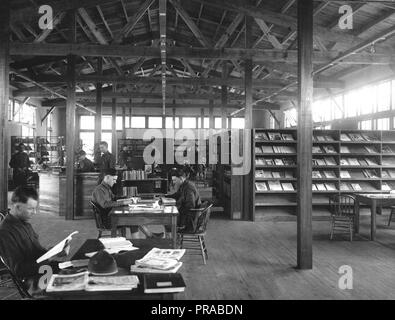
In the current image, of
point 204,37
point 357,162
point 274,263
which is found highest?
point 204,37

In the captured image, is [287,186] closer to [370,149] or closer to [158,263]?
[370,149]

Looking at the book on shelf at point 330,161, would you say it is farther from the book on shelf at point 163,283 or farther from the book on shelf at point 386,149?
the book on shelf at point 163,283

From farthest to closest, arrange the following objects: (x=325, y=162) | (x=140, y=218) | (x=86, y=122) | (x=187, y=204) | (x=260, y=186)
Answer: (x=86, y=122)
(x=325, y=162)
(x=260, y=186)
(x=187, y=204)
(x=140, y=218)

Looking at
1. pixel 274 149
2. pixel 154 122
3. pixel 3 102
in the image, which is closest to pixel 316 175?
pixel 274 149

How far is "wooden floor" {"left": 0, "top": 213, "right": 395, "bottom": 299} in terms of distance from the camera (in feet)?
14.3

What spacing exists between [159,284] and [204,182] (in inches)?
630

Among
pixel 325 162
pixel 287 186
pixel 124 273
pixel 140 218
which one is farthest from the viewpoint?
pixel 325 162

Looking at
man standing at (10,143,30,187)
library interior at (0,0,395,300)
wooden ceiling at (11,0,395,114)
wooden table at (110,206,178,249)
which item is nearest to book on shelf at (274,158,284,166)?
library interior at (0,0,395,300)

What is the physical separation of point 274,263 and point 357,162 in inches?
206

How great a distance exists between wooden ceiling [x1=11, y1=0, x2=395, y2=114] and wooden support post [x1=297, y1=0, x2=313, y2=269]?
1.50 m

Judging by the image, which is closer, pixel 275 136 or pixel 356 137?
pixel 275 136

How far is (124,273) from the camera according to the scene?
97.1 inches

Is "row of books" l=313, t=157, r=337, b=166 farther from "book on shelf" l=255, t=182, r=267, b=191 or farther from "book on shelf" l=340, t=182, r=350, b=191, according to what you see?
"book on shelf" l=255, t=182, r=267, b=191
